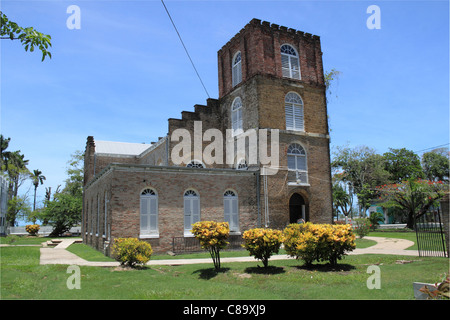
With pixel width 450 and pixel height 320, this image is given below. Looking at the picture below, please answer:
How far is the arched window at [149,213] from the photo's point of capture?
59.6 ft

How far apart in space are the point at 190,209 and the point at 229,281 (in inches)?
355

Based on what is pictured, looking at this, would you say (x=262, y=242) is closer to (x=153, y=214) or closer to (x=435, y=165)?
(x=153, y=214)

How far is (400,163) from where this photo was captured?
53.2 m

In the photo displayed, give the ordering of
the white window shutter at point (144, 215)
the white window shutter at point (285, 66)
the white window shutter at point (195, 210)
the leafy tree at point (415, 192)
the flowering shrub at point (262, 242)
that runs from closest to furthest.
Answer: the flowering shrub at point (262, 242), the white window shutter at point (144, 215), the white window shutter at point (195, 210), the white window shutter at point (285, 66), the leafy tree at point (415, 192)

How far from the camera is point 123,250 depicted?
43.0 ft

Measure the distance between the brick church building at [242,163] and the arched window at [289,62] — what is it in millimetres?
78

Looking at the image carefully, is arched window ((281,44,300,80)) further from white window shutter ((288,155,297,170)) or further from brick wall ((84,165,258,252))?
brick wall ((84,165,258,252))

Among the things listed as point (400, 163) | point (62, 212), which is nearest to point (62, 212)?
point (62, 212)

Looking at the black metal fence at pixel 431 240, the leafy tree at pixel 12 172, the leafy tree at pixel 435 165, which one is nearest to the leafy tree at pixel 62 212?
the leafy tree at pixel 12 172

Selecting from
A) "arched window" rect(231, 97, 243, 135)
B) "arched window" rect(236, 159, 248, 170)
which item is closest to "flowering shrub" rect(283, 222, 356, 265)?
"arched window" rect(236, 159, 248, 170)

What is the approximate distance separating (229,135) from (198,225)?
13.9m

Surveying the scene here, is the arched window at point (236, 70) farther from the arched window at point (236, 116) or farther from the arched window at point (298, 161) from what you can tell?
the arched window at point (298, 161)
